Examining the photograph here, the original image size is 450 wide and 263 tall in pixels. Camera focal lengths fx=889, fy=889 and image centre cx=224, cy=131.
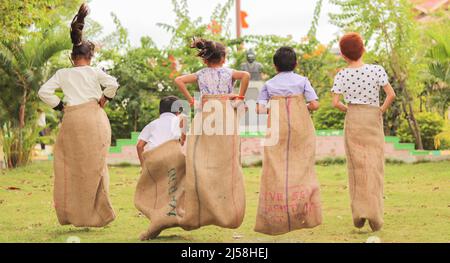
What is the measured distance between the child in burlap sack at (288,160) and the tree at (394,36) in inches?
411

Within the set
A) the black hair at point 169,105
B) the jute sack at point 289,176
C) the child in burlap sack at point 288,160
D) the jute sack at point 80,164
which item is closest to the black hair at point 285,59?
the child in burlap sack at point 288,160

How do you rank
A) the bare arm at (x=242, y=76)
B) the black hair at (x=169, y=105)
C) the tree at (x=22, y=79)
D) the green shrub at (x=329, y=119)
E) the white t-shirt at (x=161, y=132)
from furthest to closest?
the green shrub at (x=329, y=119), the tree at (x=22, y=79), the black hair at (x=169, y=105), the white t-shirt at (x=161, y=132), the bare arm at (x=242, y=76)

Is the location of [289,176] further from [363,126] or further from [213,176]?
[363,126]

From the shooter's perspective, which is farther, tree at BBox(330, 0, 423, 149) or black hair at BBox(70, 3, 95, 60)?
tree at BBox(330, 0, 423, 149)

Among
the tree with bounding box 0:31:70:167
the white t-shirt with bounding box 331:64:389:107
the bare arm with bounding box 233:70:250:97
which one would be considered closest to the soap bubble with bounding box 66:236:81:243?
the bare arm with bounding box 233:70:250:97

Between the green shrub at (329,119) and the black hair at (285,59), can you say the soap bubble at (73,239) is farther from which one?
the green shrub at (329,119)

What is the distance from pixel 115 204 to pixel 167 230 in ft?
9.18

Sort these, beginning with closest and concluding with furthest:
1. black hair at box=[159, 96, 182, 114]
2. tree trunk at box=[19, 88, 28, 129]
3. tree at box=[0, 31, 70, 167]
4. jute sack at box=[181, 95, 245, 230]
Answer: jute sack at box=[181, 95, 245, 230] → black hair at box=[159, 96, 182, 114] → tree at box=[0, 31, 70, 167] → tree trunk at box=[19, 88, 28, 129]

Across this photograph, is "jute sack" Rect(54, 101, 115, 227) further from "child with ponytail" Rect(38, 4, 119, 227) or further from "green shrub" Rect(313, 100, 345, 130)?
"green shrub" Rect(313, 100, 345, 130)

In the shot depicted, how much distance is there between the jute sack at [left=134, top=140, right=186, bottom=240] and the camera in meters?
7.70

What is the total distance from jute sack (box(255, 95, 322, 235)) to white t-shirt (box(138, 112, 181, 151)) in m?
0.83

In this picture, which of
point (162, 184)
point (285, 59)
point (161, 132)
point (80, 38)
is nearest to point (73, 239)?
point (162, 184)

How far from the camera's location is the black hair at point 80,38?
321 inches

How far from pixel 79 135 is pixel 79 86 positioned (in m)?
0.45
